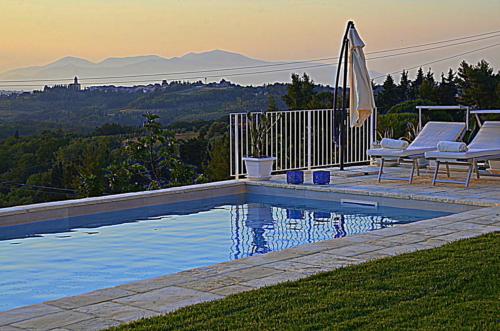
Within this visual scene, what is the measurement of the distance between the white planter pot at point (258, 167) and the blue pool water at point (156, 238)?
493 mm

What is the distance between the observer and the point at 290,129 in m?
11.2

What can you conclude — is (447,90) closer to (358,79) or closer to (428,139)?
(358,79)

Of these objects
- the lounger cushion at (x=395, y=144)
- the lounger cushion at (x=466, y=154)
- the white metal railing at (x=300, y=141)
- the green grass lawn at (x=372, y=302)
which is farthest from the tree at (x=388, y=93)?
the green grass lawn at (x=372, y=302)

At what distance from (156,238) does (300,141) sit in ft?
14.9

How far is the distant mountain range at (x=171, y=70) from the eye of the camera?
15.2 meters

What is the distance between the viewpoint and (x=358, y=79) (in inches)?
421

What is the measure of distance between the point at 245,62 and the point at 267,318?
13.9m

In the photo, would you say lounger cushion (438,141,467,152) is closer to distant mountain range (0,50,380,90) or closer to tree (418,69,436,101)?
distant mountain range (0,50,380,90)

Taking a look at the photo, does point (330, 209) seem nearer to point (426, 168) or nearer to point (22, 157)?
point (426, 168)

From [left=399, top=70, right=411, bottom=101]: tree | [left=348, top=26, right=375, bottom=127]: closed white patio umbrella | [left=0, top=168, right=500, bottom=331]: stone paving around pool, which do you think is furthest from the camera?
[left=399, top=70, right=411, bottom=101]: tree

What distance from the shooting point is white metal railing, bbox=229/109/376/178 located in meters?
10.5

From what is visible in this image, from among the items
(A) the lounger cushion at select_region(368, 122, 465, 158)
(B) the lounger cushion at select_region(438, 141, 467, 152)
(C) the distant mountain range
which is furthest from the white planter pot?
(C) the distant mountain range

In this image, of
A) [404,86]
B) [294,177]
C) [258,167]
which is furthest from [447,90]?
[294,177]

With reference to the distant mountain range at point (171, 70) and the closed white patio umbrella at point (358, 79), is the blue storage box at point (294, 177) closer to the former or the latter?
the closed white patio umbrella at point (358, 79)
